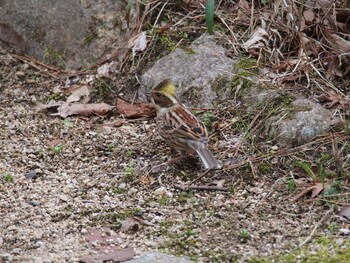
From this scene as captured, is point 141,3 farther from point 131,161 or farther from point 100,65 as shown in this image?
point 131,161

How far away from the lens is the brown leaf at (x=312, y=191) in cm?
475

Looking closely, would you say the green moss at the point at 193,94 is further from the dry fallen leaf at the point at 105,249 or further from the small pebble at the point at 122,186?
the dry fallen leaf at the point at 105,249

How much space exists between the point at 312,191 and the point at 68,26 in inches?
115

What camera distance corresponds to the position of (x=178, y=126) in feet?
17.3

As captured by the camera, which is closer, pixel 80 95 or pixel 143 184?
pixel 143 184

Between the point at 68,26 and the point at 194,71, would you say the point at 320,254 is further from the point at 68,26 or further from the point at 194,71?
the point at 68,26

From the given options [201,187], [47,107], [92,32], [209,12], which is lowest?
[201,187]

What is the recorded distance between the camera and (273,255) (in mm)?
4273

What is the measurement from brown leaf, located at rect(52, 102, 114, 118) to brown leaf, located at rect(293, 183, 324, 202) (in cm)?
187

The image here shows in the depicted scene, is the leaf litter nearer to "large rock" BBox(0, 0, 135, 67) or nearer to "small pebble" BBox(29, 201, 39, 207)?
"small pebble" BBox(29, 201, 39, 207)

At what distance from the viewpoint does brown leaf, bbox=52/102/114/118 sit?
19.6 ft

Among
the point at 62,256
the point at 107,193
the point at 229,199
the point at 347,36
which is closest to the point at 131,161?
the point at 107,193

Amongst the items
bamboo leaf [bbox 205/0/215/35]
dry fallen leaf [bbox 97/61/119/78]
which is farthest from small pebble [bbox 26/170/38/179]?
bamboo leaf [bbox 205/0/215/35]

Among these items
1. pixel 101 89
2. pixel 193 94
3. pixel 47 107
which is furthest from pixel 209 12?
pixel 47 107
